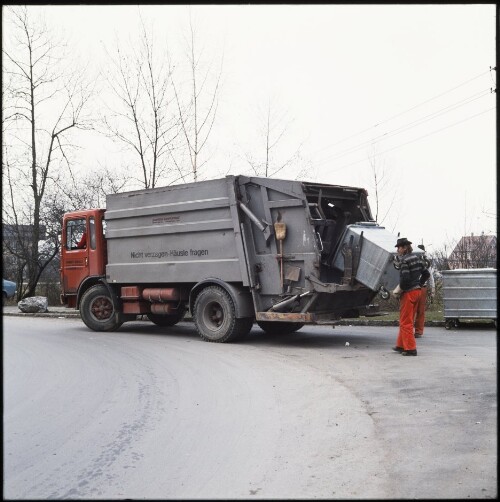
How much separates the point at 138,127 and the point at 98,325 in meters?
8.94

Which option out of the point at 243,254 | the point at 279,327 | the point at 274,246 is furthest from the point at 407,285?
the point at 279,327

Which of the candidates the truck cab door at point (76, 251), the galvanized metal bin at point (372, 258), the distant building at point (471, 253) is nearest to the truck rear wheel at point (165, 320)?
the truck cab door at point (76, 251)

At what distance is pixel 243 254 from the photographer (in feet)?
34.8

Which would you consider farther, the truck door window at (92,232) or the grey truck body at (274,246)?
the truck door window at (92,232)

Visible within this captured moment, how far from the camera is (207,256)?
11273 millimetres

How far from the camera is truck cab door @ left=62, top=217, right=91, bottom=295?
44.2 ft

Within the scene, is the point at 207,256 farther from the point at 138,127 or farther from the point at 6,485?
the point at 138,127

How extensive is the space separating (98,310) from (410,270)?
735 cm

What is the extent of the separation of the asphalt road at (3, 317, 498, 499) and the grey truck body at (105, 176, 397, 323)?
3.46 feet

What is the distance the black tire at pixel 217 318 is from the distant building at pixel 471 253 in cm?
722

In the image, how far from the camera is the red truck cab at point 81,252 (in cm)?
1328

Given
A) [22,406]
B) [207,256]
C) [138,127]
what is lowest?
[22,406]

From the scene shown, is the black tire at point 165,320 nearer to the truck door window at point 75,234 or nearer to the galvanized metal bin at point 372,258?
the truck door window at point 75,234

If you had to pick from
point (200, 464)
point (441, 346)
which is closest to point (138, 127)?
point (441, 346)
